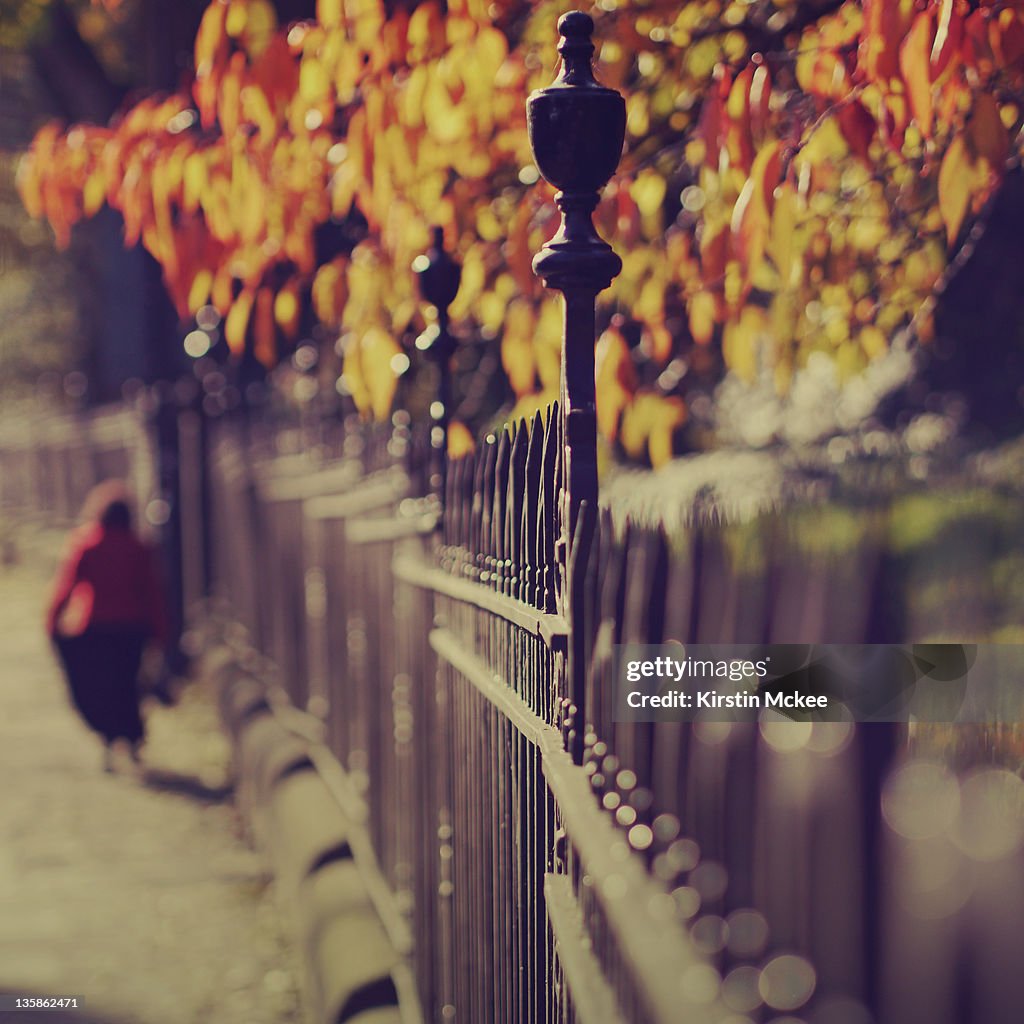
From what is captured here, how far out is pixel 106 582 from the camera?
886cm

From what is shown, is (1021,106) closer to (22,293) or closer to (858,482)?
(858,482)

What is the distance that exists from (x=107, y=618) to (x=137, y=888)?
269 cm

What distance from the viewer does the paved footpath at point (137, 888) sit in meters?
5.32

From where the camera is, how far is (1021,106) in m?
4.51

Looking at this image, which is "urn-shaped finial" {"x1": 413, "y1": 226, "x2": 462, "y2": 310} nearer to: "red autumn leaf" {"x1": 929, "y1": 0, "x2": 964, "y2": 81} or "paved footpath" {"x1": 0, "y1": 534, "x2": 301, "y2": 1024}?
"red autumn leaf" {"x1": 929, "y1": 0, "x2": 964, "y2": 81}

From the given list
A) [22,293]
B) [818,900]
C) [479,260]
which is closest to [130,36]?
[479,260]

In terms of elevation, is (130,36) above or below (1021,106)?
above

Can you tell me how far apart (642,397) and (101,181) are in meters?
2.26

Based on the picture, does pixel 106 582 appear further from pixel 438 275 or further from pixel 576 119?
pixel 576 119

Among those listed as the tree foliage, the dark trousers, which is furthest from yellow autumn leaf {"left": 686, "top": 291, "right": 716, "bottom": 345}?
the dark trousers

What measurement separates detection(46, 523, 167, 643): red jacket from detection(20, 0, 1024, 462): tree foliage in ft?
10.1

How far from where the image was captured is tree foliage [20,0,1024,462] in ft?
12.1

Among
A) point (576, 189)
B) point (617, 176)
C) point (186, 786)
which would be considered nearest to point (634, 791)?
point (576, 189)
